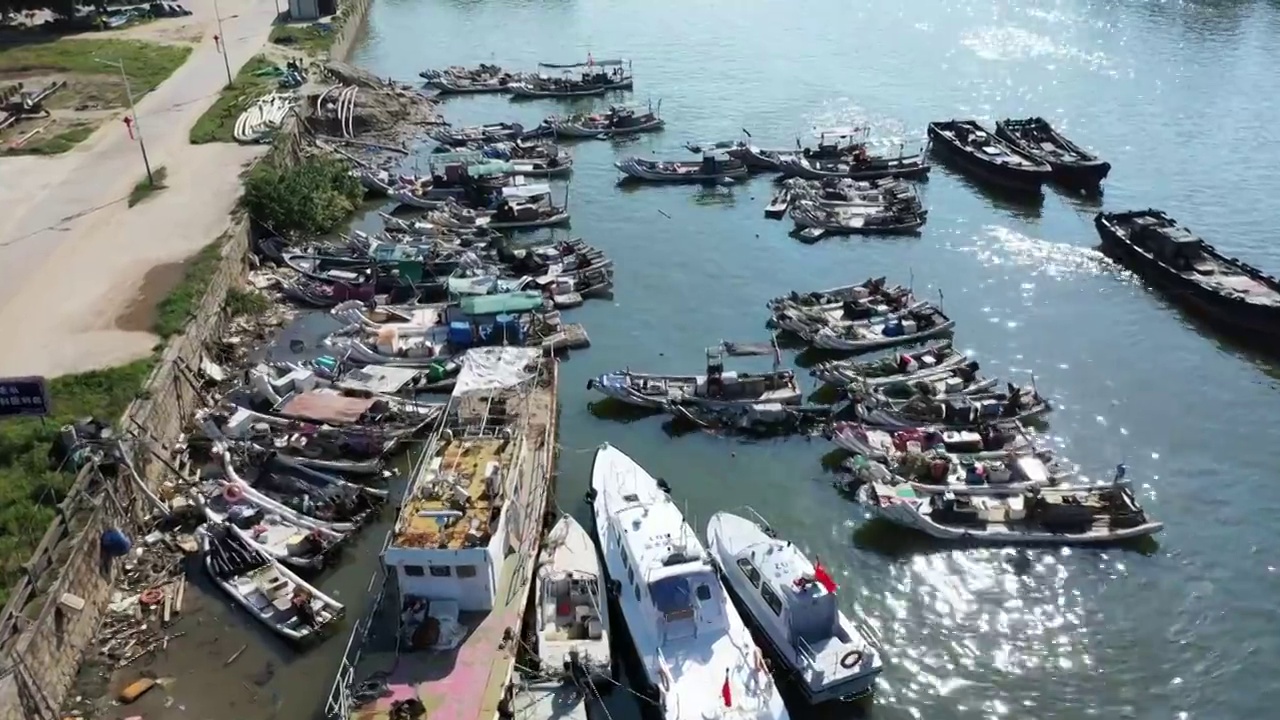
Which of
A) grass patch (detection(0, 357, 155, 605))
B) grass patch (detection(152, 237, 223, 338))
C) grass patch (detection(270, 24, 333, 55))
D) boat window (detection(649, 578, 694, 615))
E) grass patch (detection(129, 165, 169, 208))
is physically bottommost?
boat window (detection(649, 578, 694, 615))

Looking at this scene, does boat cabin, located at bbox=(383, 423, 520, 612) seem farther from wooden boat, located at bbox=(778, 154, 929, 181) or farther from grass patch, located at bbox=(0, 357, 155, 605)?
wooden boat, located at bbox=(778, 154, 929, 181)

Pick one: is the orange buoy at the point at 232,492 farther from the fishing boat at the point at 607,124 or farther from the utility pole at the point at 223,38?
the utility pole at the point at 223,38

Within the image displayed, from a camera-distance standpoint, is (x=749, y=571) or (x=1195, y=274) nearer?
(x=749, y=571)

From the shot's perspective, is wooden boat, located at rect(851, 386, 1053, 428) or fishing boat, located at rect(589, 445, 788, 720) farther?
wooden boat, located at rect(851, 386, 1053, 428)

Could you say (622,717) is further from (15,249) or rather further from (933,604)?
(15,249)

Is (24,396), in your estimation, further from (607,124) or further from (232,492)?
(607,124)

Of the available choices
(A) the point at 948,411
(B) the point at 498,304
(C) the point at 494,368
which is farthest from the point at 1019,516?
(B) the point at 498,304

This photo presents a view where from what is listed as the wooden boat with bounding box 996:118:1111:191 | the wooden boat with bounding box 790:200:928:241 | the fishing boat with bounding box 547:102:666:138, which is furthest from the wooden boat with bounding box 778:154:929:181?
the fishing boat with bounding box 547:102:666:138

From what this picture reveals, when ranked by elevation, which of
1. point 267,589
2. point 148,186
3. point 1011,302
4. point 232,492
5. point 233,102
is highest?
point 233,102
